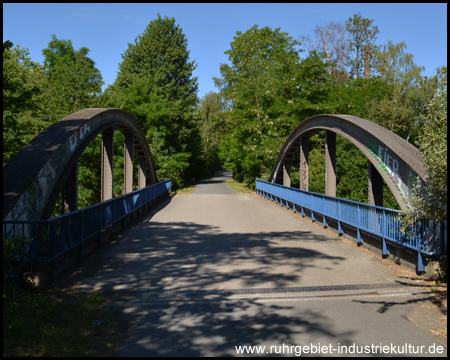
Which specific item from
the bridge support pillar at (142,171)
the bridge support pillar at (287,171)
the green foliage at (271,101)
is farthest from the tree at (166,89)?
the bridge support pillar at (287,171)

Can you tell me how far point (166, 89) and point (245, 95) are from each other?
1130 cm

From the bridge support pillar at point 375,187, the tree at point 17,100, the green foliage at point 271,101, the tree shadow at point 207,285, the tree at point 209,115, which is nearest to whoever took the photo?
the tree shadow at point 207,285

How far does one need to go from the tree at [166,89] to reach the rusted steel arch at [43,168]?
2335cm

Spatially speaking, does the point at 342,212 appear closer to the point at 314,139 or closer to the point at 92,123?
the point at 92,123

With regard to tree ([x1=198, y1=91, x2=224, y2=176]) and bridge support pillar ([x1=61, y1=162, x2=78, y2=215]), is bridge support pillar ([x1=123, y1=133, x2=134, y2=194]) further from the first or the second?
tree ([x1=198, y1=91, x2=224, y2=176])

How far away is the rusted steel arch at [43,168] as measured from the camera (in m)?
6.96

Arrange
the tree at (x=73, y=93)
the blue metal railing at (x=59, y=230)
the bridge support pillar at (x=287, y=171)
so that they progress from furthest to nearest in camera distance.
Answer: the bridge support pillar at (x=287, y=171) → the tree at (x=73, y=93) → the blue metal railing at (x=59, y=230)

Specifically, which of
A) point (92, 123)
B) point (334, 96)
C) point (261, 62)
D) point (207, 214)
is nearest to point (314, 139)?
point (334, 96)

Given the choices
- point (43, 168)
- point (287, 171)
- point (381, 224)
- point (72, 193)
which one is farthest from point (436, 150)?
point (287, 171)

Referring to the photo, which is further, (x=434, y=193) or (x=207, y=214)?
(x=207, y=214)

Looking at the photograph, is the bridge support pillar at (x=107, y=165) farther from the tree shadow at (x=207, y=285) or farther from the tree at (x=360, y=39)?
the tree at (x=360, y=39)

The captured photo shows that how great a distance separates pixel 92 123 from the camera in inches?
427

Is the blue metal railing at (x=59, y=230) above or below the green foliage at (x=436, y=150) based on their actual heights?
below

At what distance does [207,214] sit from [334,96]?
1601cm
